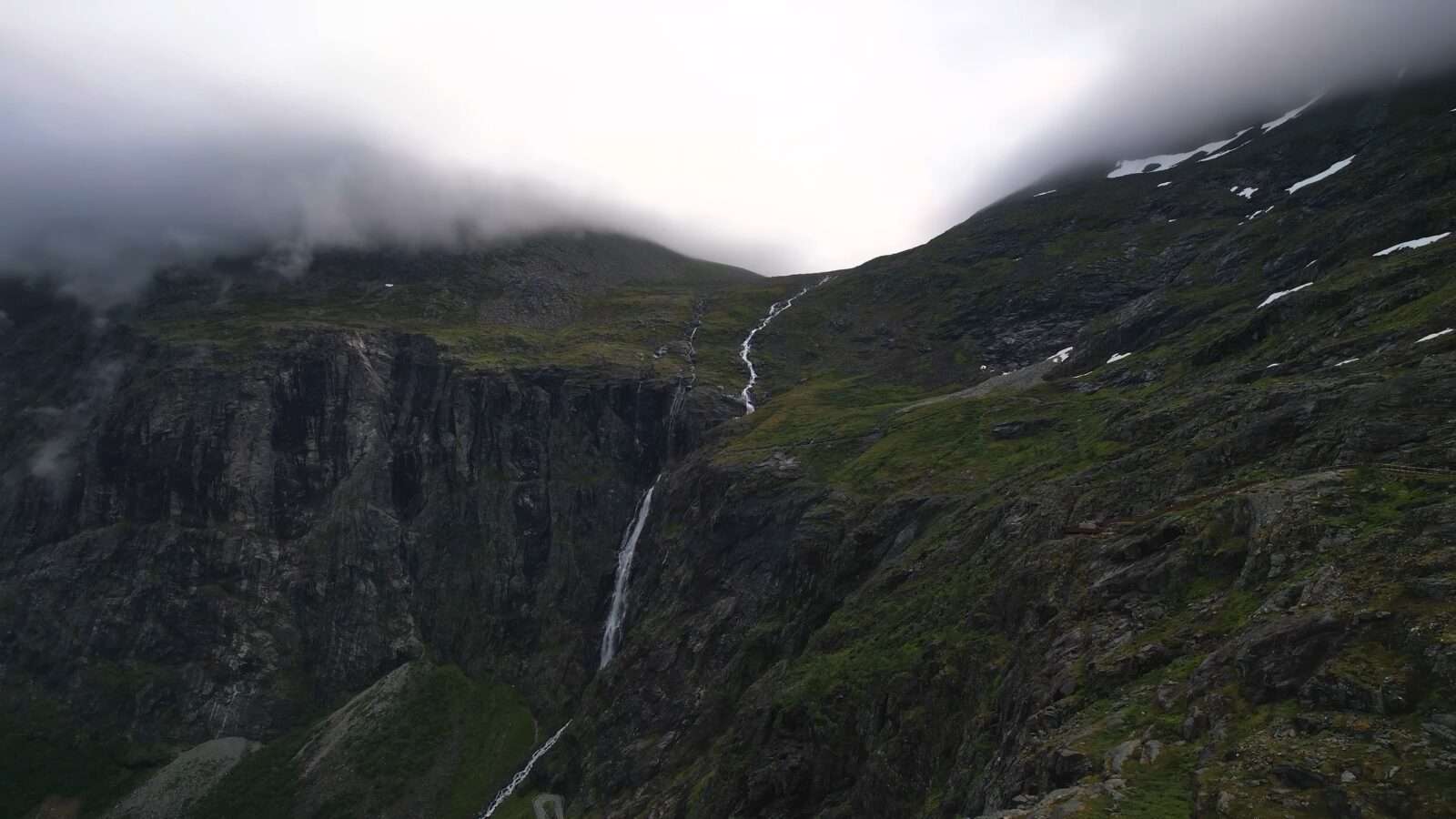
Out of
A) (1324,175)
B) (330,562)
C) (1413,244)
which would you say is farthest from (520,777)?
(1324,175)

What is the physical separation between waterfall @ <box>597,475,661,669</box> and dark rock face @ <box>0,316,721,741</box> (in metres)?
4.96

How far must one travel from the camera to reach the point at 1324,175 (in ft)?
542

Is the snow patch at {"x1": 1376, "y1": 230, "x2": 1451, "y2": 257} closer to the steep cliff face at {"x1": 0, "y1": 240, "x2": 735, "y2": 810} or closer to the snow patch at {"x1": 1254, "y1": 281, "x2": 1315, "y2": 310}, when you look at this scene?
the snow patch at {"x1": 1254, "y1": 281, "x2": 1315, "y2": 310}

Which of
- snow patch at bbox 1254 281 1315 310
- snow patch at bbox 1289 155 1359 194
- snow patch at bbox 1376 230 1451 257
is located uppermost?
snow patch at bbox 1289 155 1359 194

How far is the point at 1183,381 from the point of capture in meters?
87.6

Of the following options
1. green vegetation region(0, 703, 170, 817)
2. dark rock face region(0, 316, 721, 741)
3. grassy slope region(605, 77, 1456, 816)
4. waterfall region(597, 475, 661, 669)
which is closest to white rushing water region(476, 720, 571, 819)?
waterfall region(597, 475, 661, 669)

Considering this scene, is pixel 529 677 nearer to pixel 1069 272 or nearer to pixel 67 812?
pixel 67 812

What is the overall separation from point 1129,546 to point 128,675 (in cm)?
19755

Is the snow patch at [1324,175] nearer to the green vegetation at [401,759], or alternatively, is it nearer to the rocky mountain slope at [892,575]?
Result: the rocky mountain slope at [892,575]

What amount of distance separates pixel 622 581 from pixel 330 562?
7249 cm

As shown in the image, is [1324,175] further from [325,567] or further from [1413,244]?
[325,567]

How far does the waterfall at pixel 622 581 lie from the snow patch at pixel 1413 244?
115 metres

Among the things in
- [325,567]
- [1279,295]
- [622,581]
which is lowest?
[622,581]

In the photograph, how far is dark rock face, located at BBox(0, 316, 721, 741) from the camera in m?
173
